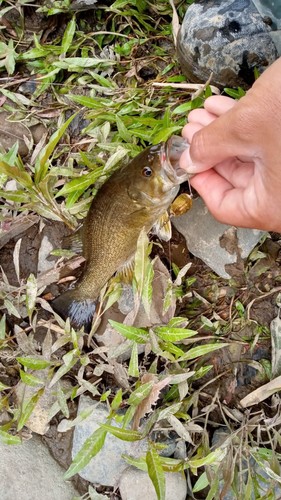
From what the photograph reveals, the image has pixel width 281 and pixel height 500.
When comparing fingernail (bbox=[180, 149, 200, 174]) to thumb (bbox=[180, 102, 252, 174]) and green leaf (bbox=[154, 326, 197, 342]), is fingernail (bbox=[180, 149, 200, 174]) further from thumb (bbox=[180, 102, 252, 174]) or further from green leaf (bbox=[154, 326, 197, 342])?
green leaf (bbox=[154, 326, 197, 342])

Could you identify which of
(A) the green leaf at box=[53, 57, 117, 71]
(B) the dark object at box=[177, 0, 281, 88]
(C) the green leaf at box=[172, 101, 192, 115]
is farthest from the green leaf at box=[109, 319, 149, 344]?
(A) the green leaf at box=[53, 57, 117, 71]

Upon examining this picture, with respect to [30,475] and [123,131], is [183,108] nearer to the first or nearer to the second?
[123,131]

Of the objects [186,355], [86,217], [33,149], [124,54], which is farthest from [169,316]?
[124,54]

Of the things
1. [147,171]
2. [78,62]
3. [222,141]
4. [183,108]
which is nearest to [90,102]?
[78,62]

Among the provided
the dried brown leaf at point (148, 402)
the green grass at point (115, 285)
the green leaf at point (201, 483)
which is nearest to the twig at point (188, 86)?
the green grass at point (115, 285)

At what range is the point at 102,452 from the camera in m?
3.14

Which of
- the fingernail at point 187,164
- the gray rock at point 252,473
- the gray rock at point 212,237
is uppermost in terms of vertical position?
the fingernail at point 187,164

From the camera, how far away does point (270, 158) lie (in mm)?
2084

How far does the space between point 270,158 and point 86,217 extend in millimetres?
1122

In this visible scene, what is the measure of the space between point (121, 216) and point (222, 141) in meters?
0.78

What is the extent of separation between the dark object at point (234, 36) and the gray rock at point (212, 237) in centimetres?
72

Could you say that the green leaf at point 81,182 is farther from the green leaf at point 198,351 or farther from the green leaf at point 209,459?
the green leaf at point 209,459

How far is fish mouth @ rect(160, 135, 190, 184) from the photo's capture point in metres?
2.58

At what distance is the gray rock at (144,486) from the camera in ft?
9.91
